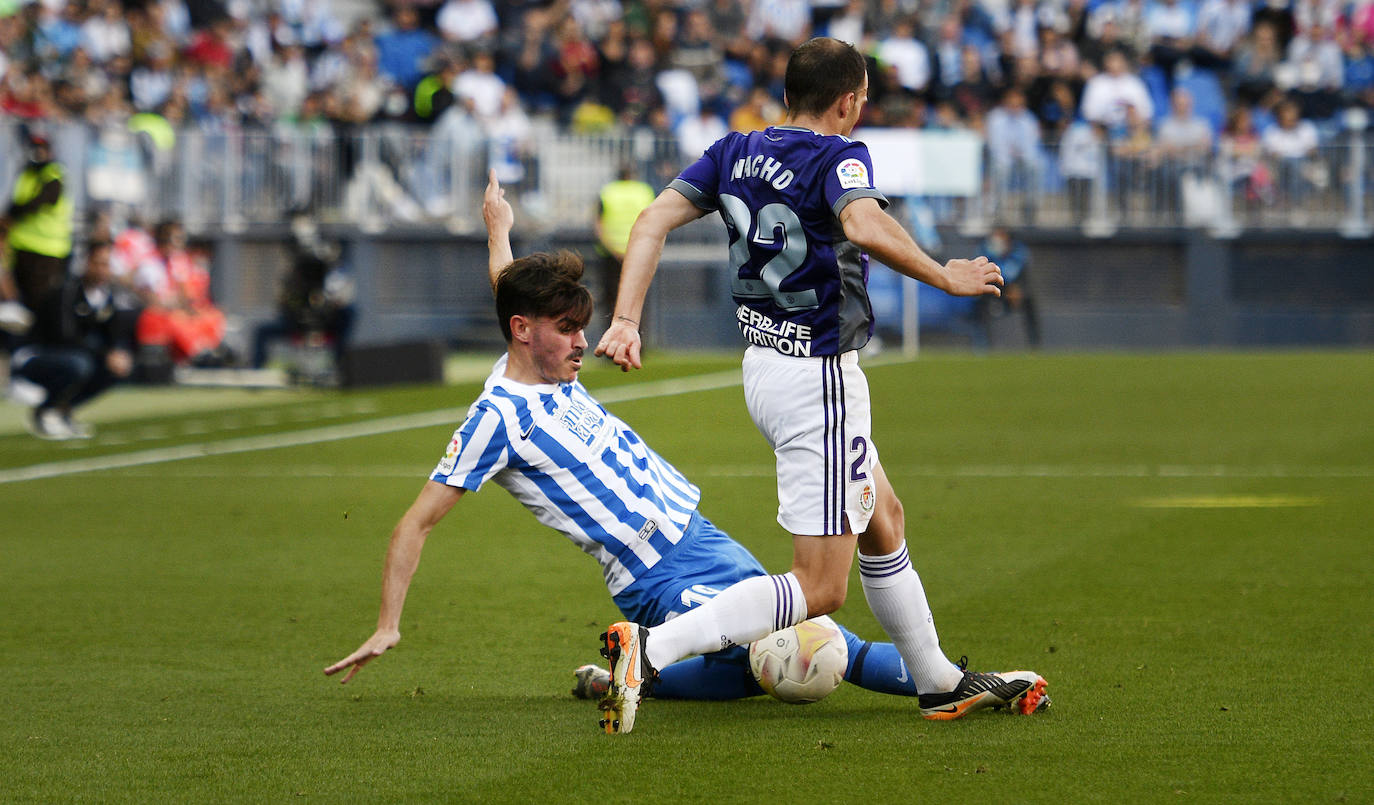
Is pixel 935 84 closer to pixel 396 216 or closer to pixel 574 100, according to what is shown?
pixel 574 100

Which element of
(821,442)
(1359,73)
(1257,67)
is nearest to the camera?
(821,442)

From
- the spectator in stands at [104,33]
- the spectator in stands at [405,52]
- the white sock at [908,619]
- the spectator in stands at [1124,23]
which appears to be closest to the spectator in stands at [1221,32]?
the spectator in stands at [1124,23]

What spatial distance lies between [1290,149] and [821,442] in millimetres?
19985

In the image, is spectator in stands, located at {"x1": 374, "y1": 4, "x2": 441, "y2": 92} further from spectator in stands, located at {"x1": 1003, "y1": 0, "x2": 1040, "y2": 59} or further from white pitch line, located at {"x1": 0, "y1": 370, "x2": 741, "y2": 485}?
white pitch line, located at {"x1": 0, "y1": 370, "x2": 741, "y2": 485}

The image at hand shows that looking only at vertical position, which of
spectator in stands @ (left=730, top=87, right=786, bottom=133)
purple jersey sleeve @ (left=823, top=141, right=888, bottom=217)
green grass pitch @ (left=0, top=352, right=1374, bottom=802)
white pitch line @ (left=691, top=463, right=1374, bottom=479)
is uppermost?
spectator in stands @ (left=730, top=87, right=786, bottom=133)

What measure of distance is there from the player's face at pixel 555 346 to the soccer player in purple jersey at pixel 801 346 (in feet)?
0.67

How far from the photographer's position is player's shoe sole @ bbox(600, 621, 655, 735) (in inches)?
175

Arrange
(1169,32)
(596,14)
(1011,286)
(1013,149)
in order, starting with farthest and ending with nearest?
(596,14), (1169,32), (1013,149), (1011,286)

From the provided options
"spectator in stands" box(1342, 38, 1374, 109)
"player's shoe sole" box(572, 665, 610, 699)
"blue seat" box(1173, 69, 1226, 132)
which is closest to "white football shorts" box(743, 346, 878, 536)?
"player's shoe sole" box(572, 665, 610, 699)

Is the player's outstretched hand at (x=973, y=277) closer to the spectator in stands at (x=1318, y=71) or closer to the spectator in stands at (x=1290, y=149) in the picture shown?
the spectator in stands at (x=1290, y=149)

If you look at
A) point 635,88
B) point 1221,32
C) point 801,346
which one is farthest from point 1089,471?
point 1221,32

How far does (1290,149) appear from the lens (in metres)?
22.8

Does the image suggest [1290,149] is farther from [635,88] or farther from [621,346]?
[621,346]

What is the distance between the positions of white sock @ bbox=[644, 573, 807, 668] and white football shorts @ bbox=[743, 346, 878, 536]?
167 millimetres
